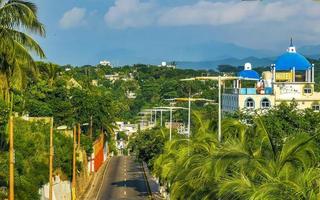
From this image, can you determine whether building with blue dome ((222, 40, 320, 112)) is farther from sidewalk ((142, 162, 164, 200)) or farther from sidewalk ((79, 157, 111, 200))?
sidewalk ((142, 162, 164, 200))

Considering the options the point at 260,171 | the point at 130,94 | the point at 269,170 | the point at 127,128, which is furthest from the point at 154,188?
the point at 130,94

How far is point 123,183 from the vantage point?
67000 millimetres

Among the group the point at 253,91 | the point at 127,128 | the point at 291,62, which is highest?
the point at 291,62

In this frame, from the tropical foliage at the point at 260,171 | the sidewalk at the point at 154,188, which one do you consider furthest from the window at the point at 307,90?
the tropical foliage at the point at 260,171

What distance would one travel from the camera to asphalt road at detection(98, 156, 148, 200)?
2238 inches

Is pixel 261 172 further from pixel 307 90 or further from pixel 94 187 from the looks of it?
pixel 307 90

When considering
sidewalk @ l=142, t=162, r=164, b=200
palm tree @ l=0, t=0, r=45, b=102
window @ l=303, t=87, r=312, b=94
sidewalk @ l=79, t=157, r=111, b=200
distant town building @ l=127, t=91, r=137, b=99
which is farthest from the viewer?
distant town building @ l=127, t=91, r=137, b=99

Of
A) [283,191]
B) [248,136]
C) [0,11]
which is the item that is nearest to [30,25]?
[0,11]

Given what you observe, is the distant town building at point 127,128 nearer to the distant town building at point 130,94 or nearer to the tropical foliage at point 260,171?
the distant town building at point 130,94

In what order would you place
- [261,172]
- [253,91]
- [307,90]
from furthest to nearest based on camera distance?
1. [253,91]
2. [307,90]
3. [261,172]

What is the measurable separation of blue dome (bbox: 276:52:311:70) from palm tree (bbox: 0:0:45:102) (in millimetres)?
64533

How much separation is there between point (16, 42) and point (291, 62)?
6697 cm

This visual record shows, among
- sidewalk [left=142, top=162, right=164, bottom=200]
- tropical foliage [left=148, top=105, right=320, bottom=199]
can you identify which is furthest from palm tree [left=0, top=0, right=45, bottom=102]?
sidewalk [left=142, top=162, right=164, bottom=200]

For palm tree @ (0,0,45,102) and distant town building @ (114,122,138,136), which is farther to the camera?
distant town building @ (114,122,138,136)
